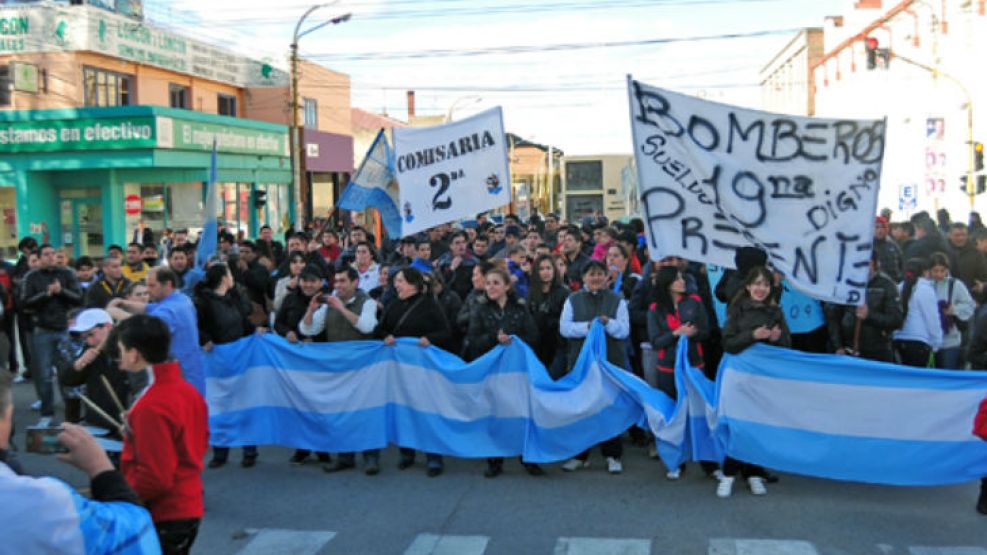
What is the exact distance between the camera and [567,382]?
7.93 meters

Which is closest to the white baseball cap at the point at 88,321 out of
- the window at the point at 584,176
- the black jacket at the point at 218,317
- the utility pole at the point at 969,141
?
the black jacket at the point at 218,317

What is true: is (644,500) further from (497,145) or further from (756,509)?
(497,145)

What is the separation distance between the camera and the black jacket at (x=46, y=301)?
33.6 ft

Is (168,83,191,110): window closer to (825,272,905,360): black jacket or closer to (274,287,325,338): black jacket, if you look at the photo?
(274,287,325,338): black jacket

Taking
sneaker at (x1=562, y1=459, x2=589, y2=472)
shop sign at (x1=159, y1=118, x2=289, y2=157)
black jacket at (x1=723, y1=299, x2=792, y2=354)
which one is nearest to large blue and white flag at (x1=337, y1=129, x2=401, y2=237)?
sneaker at (x1=562, y1=459, x2=589, y2=472)

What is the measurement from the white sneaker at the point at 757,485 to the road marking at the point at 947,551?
1.34m

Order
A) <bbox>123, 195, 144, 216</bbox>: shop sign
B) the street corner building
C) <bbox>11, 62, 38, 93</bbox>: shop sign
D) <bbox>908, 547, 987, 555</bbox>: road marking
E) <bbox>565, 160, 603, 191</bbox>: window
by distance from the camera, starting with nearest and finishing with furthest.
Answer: <bbox>908, 547, 987, 555</bbox>: road marking
the street corner building
<bbox>123, 195, 144, 216</bbox>: shop sign
<bbox>11, 62, 38, 93</bbox>: shop sign
<bbox>565, 160, 603, 191</bbox>: window

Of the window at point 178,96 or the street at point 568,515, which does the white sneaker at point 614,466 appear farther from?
the window at point 178,96

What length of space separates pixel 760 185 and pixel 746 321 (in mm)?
1035

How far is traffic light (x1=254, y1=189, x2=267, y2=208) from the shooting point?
3178 cm

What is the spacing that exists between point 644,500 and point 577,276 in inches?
158

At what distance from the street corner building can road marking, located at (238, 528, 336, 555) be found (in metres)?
21.6

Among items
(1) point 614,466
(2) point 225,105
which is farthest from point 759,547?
(2) point 225,105

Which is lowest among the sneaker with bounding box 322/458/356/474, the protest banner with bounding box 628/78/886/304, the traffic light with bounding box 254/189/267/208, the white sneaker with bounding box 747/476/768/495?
the sneaker with bounding box 322/458/356/474
